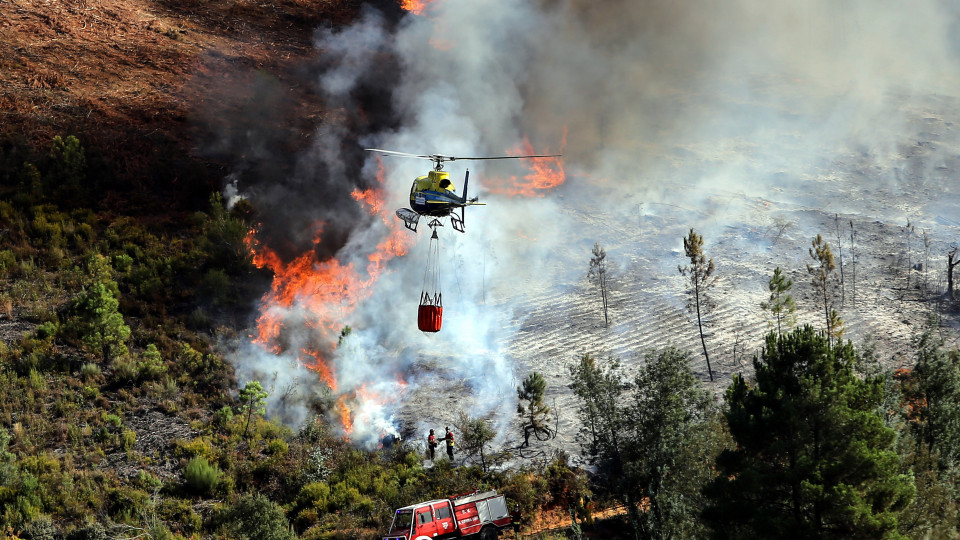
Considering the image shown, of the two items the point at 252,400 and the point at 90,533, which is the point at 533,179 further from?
the point at 90,533

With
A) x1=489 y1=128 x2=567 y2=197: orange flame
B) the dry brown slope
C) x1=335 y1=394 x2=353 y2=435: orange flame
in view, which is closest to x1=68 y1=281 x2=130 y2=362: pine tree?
x1=335 y1=394 x2=353 y2=435: orange flame

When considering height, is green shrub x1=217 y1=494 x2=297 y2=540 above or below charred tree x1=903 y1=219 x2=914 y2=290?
below

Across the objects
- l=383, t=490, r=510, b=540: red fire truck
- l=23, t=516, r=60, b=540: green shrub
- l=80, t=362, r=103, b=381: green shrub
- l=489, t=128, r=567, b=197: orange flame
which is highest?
l=489, t=128, r=567, b=197: orange flame

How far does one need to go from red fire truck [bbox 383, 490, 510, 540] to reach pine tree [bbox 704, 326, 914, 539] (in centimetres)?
758

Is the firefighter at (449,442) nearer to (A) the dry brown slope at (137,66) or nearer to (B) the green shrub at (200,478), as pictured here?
(B) the green shrub at (200,478)

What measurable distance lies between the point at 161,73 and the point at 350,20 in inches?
766

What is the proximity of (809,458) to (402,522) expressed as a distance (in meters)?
12.1

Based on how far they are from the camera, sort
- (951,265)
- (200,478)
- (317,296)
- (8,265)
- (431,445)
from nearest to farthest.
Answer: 1. (200,478)
2. (431,445)
3. (8,265)
4. (317,296)
5. (951,265)

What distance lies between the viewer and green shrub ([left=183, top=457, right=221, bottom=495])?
28.1 metres

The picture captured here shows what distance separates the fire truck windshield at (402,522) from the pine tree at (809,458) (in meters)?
8.89

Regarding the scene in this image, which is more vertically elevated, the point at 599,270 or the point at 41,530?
the point at 599,270

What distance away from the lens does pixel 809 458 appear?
744 inches

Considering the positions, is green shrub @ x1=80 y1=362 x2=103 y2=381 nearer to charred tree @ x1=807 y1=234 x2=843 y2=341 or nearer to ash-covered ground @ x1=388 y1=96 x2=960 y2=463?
ash-covered ground @ x1=388 y1=96 x2=960 y2=463

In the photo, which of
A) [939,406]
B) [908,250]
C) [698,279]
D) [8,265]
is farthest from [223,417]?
[908,250]
